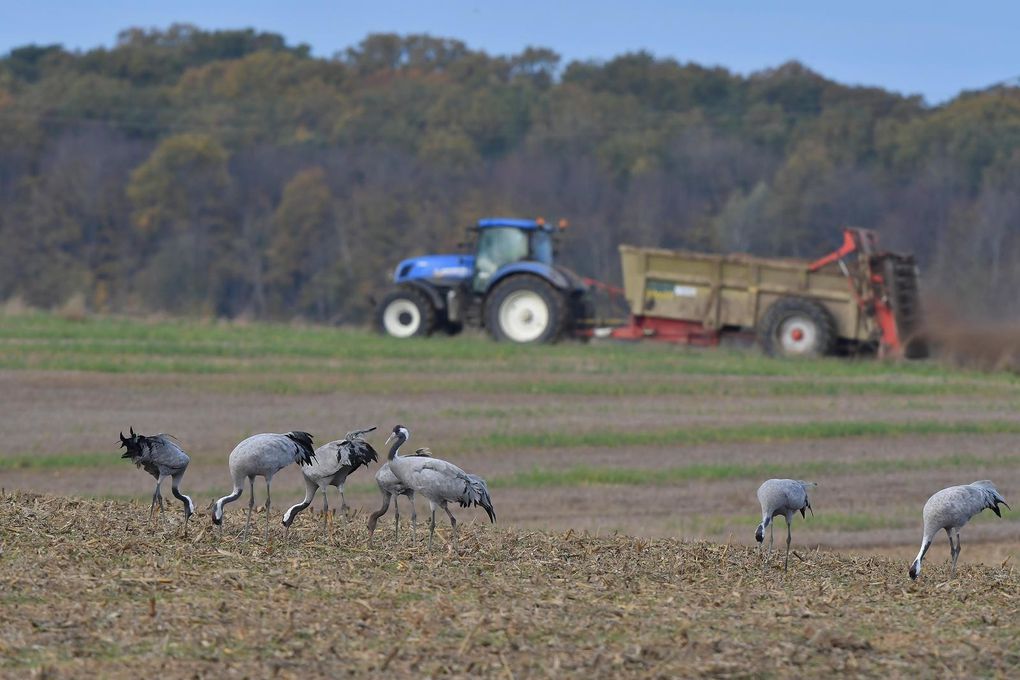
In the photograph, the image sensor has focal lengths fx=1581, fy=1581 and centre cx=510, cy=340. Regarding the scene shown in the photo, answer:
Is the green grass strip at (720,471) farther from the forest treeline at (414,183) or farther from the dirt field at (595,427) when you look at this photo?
the forest treeline at (414,183)

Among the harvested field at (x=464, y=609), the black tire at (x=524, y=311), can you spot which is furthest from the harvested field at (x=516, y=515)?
the black tire at (x=524, y=311)

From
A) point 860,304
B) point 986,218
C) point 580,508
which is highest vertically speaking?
point 986,218

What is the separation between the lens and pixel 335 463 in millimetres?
11805

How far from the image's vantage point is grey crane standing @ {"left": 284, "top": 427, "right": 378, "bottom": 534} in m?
11.7

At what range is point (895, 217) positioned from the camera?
65.3 meters

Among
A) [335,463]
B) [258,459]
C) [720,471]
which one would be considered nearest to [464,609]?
[258,459]

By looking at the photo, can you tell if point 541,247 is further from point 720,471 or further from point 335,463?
point 335,463

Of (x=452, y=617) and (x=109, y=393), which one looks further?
(x=109, y=393)

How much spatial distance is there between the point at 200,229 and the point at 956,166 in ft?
107

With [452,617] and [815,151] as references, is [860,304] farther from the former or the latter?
[815,151]

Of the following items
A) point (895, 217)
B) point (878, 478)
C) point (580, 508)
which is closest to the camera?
point (580, 508)

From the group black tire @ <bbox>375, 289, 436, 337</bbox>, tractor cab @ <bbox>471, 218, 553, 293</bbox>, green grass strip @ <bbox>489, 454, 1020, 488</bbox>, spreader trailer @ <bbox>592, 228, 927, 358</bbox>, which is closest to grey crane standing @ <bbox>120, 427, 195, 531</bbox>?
green grass strip @ <bbox>489, 454, 1020, 488</bbox>

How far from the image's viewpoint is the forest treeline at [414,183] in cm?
6544

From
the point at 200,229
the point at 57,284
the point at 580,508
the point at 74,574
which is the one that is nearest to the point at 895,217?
the point at 200,229
